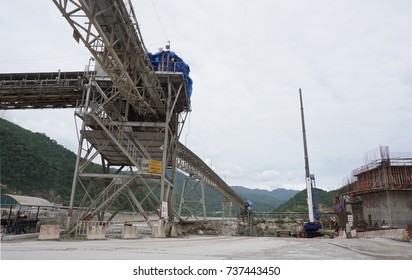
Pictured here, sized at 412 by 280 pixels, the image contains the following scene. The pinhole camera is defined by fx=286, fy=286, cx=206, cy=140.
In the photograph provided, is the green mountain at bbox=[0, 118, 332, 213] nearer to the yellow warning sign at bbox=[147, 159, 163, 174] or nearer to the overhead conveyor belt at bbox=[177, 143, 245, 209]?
the overhead conveyor belt at bbox=[177, 143, 245, 209]

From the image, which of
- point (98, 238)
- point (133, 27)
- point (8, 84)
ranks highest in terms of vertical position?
point (8, 84)

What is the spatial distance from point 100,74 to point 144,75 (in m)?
5.74

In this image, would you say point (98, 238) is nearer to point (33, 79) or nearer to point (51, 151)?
point (33, 79)

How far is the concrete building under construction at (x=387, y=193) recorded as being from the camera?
29641 mm

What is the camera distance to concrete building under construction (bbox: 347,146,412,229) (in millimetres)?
29641

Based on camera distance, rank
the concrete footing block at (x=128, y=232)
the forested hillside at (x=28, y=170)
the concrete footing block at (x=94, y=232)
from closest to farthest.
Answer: the concrete footing block at (x=94, y=232) < the concrete footing block at (x=128, y=232) < the forested hillside at (x=28, y=170)

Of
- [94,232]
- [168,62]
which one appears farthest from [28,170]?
[94,232]

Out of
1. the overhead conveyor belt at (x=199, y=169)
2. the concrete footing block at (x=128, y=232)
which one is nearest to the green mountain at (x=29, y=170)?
the overhead conveyor belt at (x=199, y=169)

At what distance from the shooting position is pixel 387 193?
30.3 m

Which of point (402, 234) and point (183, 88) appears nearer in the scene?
point (402, 234)

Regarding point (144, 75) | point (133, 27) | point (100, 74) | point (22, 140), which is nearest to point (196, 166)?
point (100, 74)

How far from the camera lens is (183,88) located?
67.3 feet

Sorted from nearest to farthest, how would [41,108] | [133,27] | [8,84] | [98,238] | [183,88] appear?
[133,27] → [98,238] → [183,88] → [8,84] → [41,108]

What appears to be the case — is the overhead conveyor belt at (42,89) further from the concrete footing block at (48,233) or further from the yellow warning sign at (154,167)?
the concrete footing block at (48,233)
